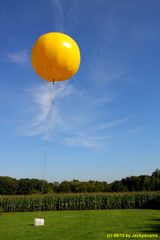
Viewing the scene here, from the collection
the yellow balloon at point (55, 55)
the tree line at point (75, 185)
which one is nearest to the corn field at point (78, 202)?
the tree line at point (75, 185)

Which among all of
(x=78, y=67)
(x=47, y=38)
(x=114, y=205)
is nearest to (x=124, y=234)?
(x=78, y=67)

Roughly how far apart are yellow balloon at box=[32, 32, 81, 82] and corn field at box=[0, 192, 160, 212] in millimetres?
26522

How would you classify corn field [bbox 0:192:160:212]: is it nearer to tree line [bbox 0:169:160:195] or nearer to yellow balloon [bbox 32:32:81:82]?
tree line [bbox 0:169:160:195]

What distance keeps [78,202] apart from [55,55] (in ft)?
90.3

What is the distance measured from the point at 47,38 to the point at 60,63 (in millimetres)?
698

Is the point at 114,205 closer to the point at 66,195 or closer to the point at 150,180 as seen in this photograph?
the point at 66,195

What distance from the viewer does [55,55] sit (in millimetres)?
9180

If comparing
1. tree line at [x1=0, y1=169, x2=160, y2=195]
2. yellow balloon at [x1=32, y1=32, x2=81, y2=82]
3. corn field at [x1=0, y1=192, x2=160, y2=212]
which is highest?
tree line at [x1=0, y1=169, x2=160, y2=195]

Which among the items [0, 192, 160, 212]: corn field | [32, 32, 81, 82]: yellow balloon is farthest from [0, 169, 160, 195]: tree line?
[32, 32, 81, 82]: yellow balloon

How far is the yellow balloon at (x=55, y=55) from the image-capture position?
9110 mm

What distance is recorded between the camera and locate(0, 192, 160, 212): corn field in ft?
113

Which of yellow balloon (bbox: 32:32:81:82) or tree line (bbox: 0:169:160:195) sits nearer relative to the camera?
yellow balloon (bbox: 32:32:81:82)

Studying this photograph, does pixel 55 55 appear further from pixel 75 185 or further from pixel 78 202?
pixel 75 185

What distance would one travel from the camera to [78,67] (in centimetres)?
991
